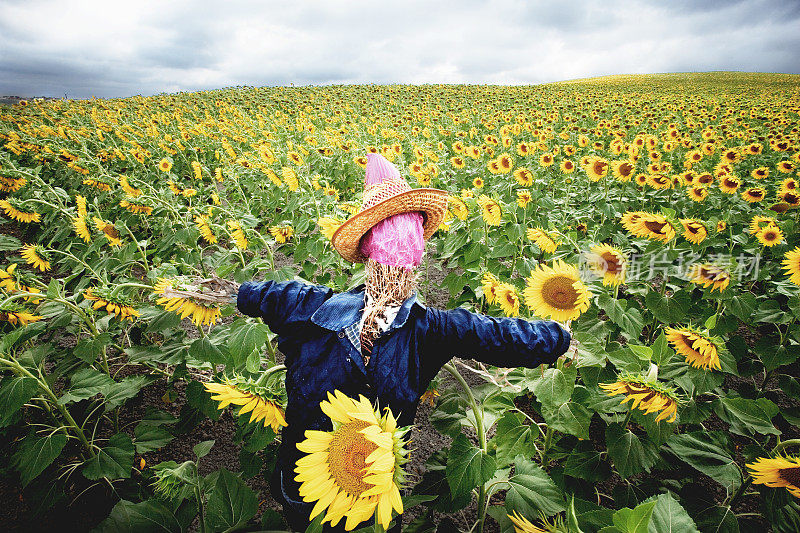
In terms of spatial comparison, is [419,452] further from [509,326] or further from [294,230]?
[294,230]

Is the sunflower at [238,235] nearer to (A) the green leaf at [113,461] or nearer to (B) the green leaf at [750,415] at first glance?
(A) the green leaf at [113,461]

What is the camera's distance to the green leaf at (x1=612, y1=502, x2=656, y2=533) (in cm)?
69

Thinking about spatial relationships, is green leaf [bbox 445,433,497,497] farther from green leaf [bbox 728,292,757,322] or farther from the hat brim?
green leaf [bbox 728,292,757,322]

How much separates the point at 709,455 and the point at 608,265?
3.23ft

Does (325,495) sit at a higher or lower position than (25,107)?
lower

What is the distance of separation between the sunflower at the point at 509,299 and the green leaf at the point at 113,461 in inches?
90.2

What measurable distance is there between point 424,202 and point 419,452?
7.41 ft

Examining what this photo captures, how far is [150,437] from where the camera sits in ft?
7.16

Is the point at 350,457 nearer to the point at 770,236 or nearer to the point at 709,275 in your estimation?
the point at 709,275

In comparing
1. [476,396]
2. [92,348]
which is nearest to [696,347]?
[476,396]

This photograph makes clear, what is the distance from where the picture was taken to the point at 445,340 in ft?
4.77

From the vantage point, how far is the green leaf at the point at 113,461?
191cm

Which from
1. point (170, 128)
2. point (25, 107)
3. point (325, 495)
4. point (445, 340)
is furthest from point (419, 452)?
point (25, 107)

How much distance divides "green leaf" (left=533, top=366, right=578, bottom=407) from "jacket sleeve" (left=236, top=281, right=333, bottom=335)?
1.04 meters
